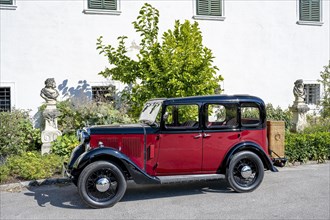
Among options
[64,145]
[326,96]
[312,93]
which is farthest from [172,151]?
[312,93]

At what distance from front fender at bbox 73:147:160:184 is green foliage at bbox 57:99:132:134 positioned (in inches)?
125

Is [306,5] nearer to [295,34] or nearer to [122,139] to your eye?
[295,34]

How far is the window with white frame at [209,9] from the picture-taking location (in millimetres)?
11312

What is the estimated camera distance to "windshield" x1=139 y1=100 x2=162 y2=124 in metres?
5.86

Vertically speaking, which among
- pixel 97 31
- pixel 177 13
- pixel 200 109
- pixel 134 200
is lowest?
pixel 134 200

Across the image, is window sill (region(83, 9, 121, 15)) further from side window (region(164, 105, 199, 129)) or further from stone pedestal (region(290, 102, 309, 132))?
stone pedestal (region(290, 102, 309, 132))

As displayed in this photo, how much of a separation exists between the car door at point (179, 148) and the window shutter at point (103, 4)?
19.6ft

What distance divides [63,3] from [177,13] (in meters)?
3.67


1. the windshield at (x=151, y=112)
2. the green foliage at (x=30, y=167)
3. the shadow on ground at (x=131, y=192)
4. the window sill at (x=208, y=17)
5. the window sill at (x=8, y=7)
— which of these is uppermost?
the window sill at (x=208, y=17)

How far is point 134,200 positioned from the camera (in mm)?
5539

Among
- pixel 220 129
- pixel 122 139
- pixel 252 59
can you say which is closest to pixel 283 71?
pixel 252 59

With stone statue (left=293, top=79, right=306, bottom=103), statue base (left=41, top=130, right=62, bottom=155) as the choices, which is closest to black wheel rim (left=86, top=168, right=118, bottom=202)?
statue base (left=41, top=130, right=62, bottom=155)

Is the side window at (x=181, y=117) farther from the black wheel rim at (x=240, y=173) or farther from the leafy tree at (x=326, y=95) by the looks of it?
the leafy tree at (x=326, y=95)

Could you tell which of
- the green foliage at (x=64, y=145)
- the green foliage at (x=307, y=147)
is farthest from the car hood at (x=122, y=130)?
the green foliage at (x=307, y=147)
